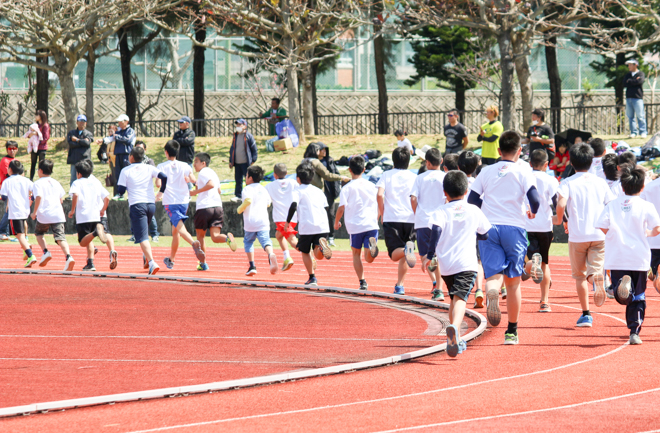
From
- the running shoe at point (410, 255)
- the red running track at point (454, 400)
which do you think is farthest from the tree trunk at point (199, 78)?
the red running track at point (454, 400)

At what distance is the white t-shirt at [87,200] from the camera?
1457 centimetres

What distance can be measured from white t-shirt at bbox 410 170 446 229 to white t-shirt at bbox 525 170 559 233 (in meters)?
Answer: 1.35

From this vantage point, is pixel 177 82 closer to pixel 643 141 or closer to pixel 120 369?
pixel 643 141

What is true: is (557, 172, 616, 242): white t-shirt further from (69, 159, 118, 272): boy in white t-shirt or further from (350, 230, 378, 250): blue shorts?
(69, 159, 118, 272): boy in white t-shirt

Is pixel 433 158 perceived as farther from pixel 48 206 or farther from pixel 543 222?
pixel 48 206

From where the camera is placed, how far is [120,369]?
7379mm

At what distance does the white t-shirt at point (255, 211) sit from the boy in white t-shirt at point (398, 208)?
269 cm

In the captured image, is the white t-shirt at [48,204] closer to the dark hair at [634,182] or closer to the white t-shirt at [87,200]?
the white t-shirt at [87,200]

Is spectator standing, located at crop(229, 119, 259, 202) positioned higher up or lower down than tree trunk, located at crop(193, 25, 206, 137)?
lower down

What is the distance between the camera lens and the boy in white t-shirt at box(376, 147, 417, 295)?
11.9 metres

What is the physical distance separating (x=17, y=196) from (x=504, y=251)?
1082cm

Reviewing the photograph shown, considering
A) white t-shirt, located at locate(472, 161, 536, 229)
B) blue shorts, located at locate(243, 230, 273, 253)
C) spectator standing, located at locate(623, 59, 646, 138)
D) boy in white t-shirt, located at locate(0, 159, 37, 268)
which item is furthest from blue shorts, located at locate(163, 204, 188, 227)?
spectator standing, located at locate(623, 59, 646, 138)

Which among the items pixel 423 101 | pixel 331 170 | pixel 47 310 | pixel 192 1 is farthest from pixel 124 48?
pixel 47 310

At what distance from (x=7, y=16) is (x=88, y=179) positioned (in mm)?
14633
